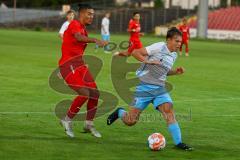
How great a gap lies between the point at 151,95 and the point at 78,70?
5.45 ft

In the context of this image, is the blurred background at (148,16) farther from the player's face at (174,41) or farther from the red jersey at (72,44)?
the player's face at (174,41)

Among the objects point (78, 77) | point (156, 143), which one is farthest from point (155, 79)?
point (78, 77)

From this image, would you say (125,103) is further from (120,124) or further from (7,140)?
(7,140)

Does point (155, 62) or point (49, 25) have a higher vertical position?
point (155, 62)

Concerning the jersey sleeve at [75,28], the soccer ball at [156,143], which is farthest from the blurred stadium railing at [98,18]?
the soccer ball at [156,143]

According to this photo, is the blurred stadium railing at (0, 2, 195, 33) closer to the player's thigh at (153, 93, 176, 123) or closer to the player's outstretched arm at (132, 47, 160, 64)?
the player's thigh at (153, 93, 176, 123)

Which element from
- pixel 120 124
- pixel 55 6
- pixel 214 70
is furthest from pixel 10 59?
pixel 55 6

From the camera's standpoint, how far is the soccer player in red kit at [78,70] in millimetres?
11602

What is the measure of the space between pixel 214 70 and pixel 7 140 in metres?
17.5

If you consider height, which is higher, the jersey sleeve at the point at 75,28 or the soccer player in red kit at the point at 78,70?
the jersey sleeve at the point at 75,28

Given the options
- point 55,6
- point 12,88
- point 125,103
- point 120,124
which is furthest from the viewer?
point 55,6

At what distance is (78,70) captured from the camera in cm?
1180

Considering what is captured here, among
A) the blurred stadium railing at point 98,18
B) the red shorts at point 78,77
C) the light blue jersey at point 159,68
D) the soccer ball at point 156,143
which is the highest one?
the light blue jersey at point 159,68

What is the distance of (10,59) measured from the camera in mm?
28125
